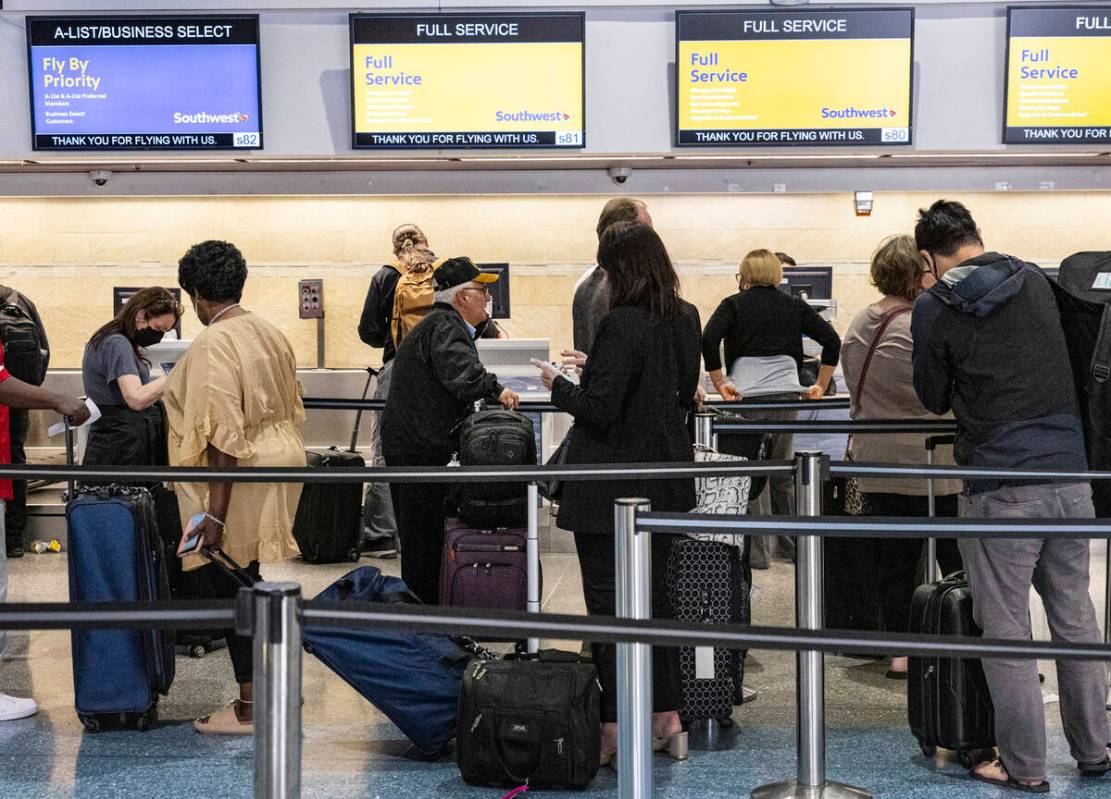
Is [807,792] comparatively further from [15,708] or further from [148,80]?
[148,80]

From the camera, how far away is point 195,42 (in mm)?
8195

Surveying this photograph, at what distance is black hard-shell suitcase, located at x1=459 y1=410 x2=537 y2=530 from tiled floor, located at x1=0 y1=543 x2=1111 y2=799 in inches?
32.9

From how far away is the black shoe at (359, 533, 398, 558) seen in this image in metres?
7.92

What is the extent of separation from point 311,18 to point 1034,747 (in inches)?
246

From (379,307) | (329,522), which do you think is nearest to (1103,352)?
(379,307)

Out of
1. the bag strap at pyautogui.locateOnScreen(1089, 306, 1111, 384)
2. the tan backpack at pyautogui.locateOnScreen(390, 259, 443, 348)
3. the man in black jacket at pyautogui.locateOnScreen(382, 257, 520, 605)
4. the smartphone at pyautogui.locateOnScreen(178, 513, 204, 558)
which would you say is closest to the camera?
the bag strap at pyautogui.locateOnScreen(1089, 306, 1111, 384)

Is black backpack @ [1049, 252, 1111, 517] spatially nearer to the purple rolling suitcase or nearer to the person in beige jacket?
the person in beige jacket

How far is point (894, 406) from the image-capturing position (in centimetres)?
530

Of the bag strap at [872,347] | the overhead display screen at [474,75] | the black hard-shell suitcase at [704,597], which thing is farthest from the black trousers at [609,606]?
the overhead display screen at [474,75]

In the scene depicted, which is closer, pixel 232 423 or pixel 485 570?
pixel 232 423

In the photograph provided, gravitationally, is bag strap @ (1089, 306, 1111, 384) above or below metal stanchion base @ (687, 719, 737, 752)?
above

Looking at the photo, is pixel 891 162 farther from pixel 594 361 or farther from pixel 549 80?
pixel 594 361

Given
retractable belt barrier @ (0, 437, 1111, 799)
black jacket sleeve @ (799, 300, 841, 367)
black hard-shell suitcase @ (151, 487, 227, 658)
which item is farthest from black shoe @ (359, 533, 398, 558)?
retractable belt barrier @ (0, 437, 1111, 799)

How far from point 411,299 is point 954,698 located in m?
3.79
